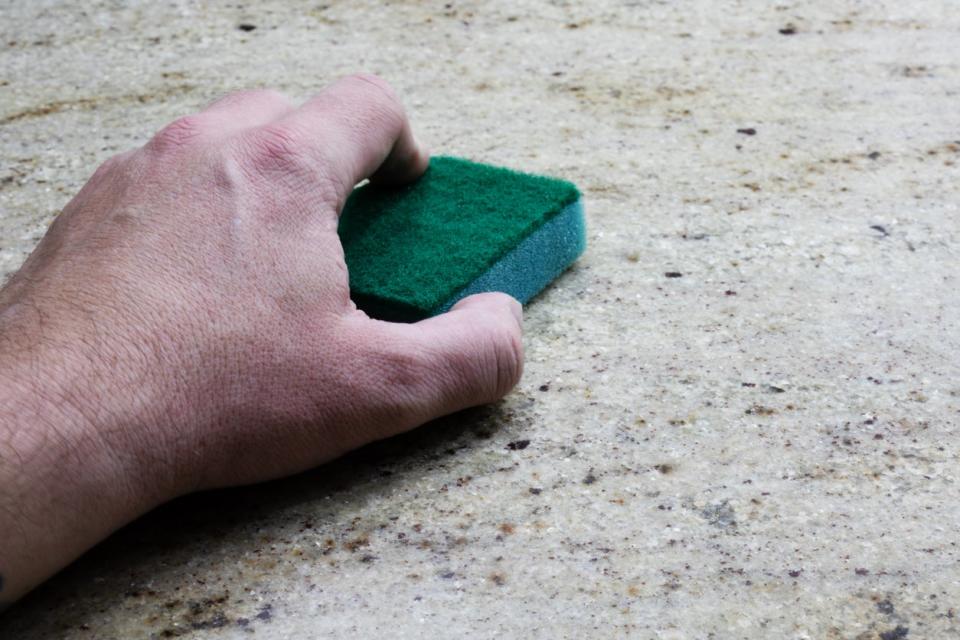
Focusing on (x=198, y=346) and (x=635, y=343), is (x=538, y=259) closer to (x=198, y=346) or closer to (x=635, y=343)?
(x=635, y=343)

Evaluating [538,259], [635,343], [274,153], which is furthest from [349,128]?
[635,343]

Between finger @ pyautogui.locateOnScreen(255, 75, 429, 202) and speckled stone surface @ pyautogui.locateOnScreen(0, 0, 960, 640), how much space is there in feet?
1.10

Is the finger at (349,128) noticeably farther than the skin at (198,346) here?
Yes

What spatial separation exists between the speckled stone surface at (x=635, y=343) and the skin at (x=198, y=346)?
0.32ft

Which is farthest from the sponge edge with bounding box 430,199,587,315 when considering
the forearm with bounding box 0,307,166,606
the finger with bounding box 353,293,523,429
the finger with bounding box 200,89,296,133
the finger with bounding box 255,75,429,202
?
the forearm with bounding box 0,307,166,606

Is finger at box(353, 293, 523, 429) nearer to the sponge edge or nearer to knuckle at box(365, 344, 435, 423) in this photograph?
knuckle at box(365, 344, 435, 423)

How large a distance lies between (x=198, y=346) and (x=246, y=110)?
0.43 metres

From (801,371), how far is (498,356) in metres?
0.44

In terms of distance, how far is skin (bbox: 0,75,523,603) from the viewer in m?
1.12

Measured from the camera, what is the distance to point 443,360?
1299mm

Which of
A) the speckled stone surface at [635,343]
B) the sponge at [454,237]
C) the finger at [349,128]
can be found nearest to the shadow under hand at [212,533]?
the speckled stone surface at [635,343]

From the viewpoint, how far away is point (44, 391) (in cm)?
113

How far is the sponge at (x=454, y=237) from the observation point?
145 cm

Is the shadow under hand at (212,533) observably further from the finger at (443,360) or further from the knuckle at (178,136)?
the knuckle at (178,136)
